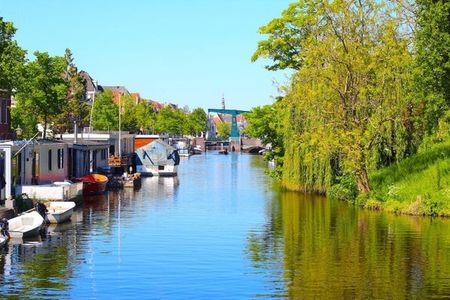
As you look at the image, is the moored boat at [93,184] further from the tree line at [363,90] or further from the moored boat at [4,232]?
the moored boat at [4,232]

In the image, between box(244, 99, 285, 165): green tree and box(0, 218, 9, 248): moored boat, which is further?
box(244, 99, 285, 165): green tree

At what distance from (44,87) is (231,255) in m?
51.7

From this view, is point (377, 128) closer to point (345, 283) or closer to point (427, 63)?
point (427, 63)

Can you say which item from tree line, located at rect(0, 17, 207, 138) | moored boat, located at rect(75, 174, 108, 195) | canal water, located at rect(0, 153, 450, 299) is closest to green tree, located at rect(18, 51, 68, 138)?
tree line, located at rect(0, 17, 207, 138)

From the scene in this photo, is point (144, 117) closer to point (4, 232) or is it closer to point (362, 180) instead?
point (362, 180)

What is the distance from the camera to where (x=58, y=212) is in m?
46.9

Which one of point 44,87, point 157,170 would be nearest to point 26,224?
point 44,87

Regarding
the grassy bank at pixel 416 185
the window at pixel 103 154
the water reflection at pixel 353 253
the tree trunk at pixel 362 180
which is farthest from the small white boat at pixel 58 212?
the window at pixel 103 154

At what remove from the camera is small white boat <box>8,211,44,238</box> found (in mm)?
39875

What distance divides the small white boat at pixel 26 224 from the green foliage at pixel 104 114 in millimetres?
89672

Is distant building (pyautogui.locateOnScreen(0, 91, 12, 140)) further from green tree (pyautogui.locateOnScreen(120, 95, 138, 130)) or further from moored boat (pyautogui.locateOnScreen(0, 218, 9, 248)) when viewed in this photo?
green tree (pyautogui.locateOnScreen(120, 95, 138, 130))

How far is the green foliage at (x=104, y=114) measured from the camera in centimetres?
13200

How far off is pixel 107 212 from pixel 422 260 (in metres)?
25.4

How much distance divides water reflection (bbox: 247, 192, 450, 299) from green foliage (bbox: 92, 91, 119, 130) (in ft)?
260
